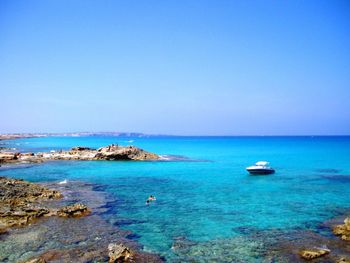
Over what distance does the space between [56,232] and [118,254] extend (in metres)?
6.44

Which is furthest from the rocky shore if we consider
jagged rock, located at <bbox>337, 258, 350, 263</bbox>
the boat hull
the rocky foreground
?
the rocky foreground

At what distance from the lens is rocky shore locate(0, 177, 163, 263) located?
55.2ft

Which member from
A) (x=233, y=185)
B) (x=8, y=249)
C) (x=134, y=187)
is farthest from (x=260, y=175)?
(x=8, y=249)

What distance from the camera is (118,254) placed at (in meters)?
16.4

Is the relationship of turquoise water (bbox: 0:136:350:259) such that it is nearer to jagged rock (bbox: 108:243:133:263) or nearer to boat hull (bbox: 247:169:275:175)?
boat hull (bbox: 247:169:275:175)

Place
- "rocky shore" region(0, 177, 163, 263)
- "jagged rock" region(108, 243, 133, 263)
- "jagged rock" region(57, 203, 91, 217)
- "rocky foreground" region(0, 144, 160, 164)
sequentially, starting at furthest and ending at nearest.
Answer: "rocky foreground" region(0, 144, 160, 164) → "jagged rock" region(57, 203, 91, 217) → "rocky shore" region(0, 177, 163, 263) → "jagged rock" region(108, 243, 133, 263)

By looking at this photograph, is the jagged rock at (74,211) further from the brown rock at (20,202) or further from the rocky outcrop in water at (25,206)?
the brown rock at (20,202)

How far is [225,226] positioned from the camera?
74.5 ft

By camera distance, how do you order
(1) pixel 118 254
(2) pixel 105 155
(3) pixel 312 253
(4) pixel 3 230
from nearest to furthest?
(1) pixel 118 254 < (3) pixel 312 253 < (4) pixel 3 230 < (2) pixel 105 155

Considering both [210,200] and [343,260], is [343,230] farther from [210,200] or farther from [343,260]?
[210,200]

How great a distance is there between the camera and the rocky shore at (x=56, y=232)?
16812 mm

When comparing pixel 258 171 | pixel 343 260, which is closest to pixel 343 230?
pixel 343 260

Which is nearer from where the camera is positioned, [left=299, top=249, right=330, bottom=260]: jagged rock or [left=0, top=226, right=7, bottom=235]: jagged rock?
[left=299, top=249, right=330, bottom=260]: jagged rock

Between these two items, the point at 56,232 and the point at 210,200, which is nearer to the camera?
the point at 56,232
